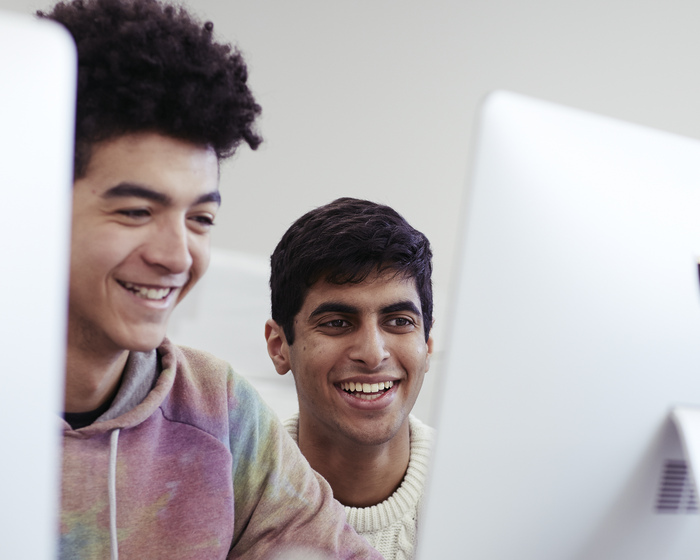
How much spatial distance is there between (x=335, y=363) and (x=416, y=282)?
0.21 meters

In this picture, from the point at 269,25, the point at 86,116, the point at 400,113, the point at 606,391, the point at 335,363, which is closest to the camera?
the point at 606,391

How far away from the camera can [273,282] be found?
136 centimetres

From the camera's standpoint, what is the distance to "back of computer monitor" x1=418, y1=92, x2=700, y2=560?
0.53 meters

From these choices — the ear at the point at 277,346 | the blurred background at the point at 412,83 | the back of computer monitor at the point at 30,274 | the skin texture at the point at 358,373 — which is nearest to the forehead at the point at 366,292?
the skin texture at the point at 358,373

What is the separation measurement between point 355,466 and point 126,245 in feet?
2.34

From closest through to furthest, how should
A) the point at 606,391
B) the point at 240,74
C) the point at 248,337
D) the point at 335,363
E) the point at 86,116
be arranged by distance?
the point at 606,391
the point at 86,116
the point at 240,74
the point at 335,363
the point at 248,337

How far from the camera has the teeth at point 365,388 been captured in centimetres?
129

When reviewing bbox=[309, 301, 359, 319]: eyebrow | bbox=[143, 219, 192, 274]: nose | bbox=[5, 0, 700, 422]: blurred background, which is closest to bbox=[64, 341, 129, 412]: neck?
bbox=[143, 219, 192, 274]: nose

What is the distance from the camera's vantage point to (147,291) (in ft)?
2.58

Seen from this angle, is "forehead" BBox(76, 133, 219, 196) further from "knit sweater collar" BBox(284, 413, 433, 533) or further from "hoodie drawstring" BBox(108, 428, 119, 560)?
"knit sweater collar" BBox(284, 413, 433, 533)

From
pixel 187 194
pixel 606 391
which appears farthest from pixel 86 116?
pixel 606 391

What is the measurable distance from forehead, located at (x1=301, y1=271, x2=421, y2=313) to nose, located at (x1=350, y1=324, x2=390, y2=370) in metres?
0.04

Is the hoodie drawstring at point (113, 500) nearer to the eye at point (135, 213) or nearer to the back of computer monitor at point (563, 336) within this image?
the eye at point (135, 213)

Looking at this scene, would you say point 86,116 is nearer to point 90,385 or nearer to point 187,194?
point 187,194
